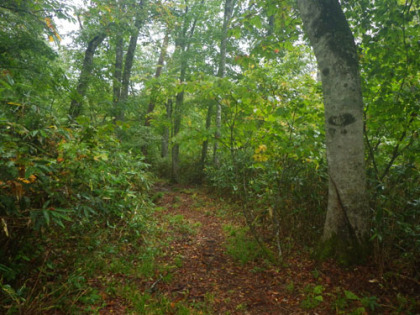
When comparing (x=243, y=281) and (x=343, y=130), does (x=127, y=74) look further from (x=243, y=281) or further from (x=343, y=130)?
(x=243, y=281)

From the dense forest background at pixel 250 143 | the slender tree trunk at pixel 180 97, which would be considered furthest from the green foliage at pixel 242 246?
the slender tree trunk at pixel 180 97

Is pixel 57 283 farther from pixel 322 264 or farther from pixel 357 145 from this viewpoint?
pixel 357 145

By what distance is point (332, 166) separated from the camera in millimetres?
3213

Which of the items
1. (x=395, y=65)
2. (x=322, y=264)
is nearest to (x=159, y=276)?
(x=322, y=264)

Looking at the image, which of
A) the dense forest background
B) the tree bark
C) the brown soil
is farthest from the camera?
the tree bark

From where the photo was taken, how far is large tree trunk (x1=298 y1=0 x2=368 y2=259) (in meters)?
3.06

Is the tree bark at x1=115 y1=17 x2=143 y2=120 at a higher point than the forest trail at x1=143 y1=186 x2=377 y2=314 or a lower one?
higher

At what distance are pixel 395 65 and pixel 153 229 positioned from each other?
521 centimetres

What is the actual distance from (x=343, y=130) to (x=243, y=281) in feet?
8.33

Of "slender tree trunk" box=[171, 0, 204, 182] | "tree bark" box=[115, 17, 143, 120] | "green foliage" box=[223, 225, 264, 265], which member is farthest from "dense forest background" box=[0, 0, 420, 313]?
"slender tree trunk" box=[171, 0, 204, 182]

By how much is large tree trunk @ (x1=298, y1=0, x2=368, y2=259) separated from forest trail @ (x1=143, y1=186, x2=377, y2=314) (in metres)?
0.47

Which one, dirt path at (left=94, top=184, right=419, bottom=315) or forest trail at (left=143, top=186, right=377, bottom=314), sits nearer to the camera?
dirt path at (left=94, top=184, right=419, bottom=315)

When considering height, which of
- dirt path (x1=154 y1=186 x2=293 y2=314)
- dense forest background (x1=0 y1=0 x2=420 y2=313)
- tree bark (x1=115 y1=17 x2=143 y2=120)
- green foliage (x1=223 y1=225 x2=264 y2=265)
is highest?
tree bark (x1=115 y1=17 x2=143 y2=120)

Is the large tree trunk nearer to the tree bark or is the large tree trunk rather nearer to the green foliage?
the green foliage
